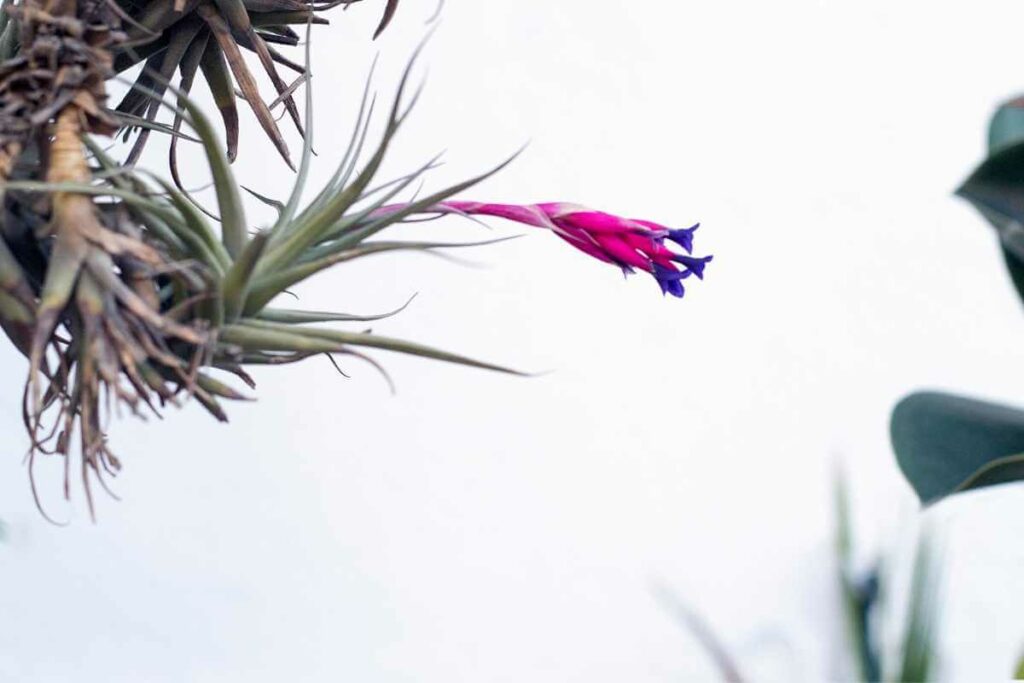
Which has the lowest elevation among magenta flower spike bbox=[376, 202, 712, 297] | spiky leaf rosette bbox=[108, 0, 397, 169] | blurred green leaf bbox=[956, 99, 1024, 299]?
magenta flower spike bbox=[376, 202, 712, 297]

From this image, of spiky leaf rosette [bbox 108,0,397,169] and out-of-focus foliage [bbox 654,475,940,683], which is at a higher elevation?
spiky leaf rosette [bbox 108,0,397,169]

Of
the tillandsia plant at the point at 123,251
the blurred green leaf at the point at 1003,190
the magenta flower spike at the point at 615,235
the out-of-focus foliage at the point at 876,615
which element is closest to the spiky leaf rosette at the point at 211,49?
the tillandsia plant at the point at 123,251

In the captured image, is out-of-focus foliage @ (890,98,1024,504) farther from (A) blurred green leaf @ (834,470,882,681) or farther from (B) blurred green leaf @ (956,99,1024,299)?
(A) blurred green leaf @ (834,470,882,681)

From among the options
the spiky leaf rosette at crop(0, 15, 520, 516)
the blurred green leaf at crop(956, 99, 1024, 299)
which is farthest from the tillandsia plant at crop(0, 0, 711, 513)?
the blurred green leaf at crop(956, 99, 1024, 299)

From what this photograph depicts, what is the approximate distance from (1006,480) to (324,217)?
17.2 inches

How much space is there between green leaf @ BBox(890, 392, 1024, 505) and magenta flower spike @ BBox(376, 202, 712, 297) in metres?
0.18

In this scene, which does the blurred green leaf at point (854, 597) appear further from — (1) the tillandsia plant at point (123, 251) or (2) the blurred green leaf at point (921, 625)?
(1) the tillandsia plant at point (123, 251)

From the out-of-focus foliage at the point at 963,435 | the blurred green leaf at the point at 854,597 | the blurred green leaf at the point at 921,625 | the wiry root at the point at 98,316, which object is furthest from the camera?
the blurred green leaf at the point at 854,597

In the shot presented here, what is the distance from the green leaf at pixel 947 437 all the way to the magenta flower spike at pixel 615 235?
0.58 feet

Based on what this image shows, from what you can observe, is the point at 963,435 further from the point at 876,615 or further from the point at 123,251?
the point at 876,615

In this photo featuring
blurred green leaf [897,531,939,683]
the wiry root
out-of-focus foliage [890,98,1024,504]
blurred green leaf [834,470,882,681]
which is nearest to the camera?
the wiry root

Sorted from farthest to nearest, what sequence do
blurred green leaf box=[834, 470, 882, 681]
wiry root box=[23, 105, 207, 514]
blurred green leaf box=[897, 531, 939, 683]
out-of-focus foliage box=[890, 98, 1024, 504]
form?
blurred green leaf box=[834, 470, 882, 681]
blurred green leaf box=[897, 531, 939, 683]
out-of-focus foliage box=[890, 98, 1024, 504]
wiry root box=[23, 105, 207, 514]

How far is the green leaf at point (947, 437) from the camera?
Answer: 0.68 m

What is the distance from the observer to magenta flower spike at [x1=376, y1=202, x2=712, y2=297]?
68 cm
